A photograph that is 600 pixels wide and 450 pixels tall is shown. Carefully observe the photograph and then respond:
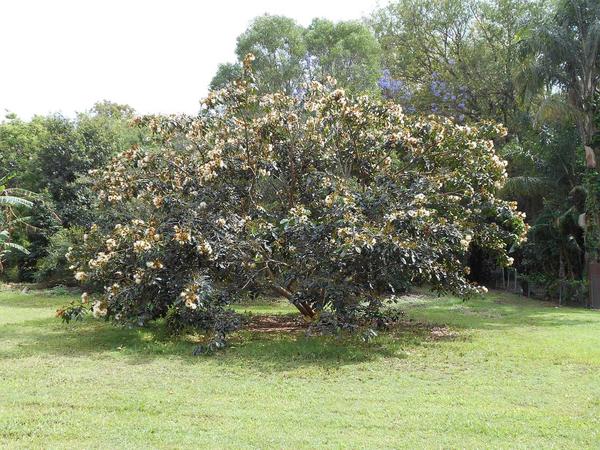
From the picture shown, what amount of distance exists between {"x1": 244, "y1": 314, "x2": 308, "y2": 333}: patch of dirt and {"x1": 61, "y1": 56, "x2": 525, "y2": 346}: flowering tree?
651 mm

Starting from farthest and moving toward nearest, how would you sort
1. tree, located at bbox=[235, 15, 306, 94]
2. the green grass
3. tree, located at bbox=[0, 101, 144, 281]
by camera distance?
1. tree, located at bbox=[235, 15, 306, 94]
2. tree, located at bbox=[0, 101, 144, 281]
3. the green grass

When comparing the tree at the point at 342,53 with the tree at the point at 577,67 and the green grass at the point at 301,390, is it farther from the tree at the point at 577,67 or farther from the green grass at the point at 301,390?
the green grass at the point at 301,390

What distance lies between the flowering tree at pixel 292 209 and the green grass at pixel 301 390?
865 millimetres

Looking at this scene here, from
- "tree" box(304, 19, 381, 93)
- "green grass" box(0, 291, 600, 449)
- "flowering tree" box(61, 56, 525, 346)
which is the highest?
"tree" box(304, 19, 381, 93)

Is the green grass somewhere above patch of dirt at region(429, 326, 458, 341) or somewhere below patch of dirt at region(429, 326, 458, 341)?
below

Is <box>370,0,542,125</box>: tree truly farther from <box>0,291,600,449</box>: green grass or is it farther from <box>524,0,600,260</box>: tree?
<box>0,291,600,449</box>: green grass

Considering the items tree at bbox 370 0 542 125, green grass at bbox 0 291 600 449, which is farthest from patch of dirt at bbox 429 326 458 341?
tree at bbox 370 0 542 125

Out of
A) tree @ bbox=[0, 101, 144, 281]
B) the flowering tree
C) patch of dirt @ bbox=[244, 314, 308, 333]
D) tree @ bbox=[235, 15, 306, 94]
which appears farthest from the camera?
tree @ bbox=[235, 15, 306, 94]

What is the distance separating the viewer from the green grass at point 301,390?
518 centimetres

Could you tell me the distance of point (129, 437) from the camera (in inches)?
202

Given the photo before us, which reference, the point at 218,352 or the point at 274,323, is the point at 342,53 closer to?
the point at 274,323

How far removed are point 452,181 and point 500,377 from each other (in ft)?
16.2

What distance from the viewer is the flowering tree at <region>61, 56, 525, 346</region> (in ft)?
31.9

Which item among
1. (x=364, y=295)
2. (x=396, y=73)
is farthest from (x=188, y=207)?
(x=396, y=73)
